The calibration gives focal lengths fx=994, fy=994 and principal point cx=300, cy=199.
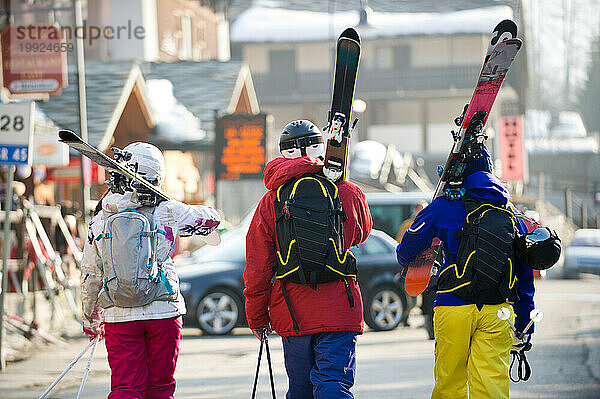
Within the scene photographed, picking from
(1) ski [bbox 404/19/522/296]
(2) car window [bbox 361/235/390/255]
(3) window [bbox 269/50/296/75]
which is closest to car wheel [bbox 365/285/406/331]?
(2) car window [bbox 361/235/390/255]

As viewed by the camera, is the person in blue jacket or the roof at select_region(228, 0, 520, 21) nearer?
the person in blue jacket

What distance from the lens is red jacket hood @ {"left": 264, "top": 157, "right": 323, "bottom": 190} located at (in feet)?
15.8

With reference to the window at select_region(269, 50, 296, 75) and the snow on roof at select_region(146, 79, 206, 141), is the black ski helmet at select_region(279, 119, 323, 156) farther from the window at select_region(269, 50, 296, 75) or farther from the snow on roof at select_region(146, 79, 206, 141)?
the window at select_region(269, 50, 296, 75)

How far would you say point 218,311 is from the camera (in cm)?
1198

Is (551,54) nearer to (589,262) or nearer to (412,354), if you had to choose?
(589,262)

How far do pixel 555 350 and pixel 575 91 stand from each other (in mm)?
6560

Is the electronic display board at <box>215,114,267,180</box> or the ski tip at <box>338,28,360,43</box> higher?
the ski tip at <box>338,28,360,43</box>

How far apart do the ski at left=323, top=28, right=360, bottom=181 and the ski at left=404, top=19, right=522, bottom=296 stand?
0.54m

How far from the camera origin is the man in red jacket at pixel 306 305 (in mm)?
4641

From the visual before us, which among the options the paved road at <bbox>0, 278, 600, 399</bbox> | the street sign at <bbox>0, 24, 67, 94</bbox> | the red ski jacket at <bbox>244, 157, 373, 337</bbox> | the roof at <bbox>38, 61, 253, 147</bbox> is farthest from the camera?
the roof at <bbox>38, 61, 253, 147</bbox>

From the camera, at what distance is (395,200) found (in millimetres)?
13969

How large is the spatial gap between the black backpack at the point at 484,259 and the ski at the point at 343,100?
2.24 ft

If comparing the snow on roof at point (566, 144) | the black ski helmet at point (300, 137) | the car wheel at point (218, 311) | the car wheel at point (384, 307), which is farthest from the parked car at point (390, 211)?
the black ski helmet at point (300, 137)

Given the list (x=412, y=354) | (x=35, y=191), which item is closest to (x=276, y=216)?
(x=412, y=354)
